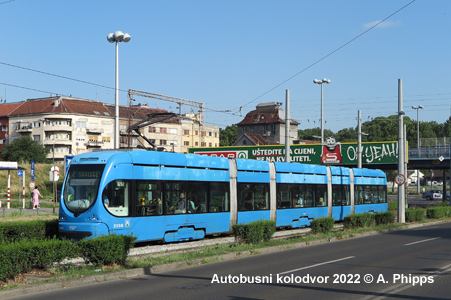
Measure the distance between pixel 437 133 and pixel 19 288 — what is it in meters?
157

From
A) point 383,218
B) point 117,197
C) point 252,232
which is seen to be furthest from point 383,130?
point 117,197

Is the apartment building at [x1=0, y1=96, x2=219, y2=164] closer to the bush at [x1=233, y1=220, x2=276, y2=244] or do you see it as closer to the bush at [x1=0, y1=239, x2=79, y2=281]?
the bush at [x1=233, y1=220, x2=276, y2=244]

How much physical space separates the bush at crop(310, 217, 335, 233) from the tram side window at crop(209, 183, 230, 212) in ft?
12.6

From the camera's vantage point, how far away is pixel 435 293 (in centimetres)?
1039

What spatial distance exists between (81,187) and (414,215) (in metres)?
22.2

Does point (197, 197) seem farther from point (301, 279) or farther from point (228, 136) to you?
point (228, 136)

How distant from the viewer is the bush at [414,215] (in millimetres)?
32812

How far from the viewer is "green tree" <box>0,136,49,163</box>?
280 ft

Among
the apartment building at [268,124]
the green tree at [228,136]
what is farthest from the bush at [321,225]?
the green tree at [228,136]

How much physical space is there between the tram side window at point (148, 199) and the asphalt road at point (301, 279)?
3.78 m

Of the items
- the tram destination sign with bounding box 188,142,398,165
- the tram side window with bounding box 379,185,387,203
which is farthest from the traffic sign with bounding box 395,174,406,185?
the tram destination sign with bounding box 188,142,398,165

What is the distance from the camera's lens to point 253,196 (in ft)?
79.0

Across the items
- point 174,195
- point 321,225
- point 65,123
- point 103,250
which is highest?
point 65,123

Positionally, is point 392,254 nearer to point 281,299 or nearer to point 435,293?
point 435,293
